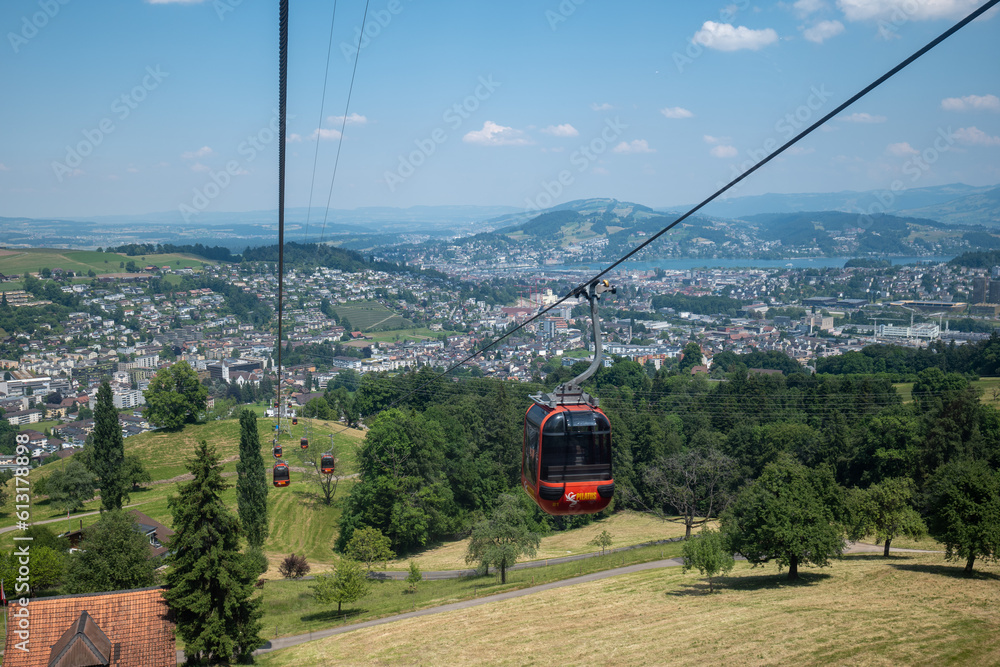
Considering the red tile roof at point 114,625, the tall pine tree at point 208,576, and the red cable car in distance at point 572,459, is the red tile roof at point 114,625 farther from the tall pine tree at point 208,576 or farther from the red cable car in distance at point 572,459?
the red cable car in distance at point 572,459

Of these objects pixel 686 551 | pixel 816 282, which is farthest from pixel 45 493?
pixel 816 282

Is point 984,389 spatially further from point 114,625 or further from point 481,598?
point 114,625

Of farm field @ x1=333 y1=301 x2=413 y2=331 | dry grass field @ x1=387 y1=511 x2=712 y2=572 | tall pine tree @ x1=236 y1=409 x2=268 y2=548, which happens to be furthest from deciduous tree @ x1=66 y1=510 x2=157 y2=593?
farm field @ x1=333 y1=301 x2=413 y2=331

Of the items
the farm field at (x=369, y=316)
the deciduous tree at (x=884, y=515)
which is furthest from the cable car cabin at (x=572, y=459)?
the farm field at (x=369, y=316)

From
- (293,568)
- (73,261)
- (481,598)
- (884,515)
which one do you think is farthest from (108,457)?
(73,261)

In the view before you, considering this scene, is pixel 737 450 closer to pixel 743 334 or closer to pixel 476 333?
pixel 743 334

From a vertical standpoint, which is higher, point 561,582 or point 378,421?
point 378,421

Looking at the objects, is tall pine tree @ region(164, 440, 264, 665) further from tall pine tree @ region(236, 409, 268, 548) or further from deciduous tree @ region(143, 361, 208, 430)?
deciduous tree @ region(143, 361, 208, 430)
